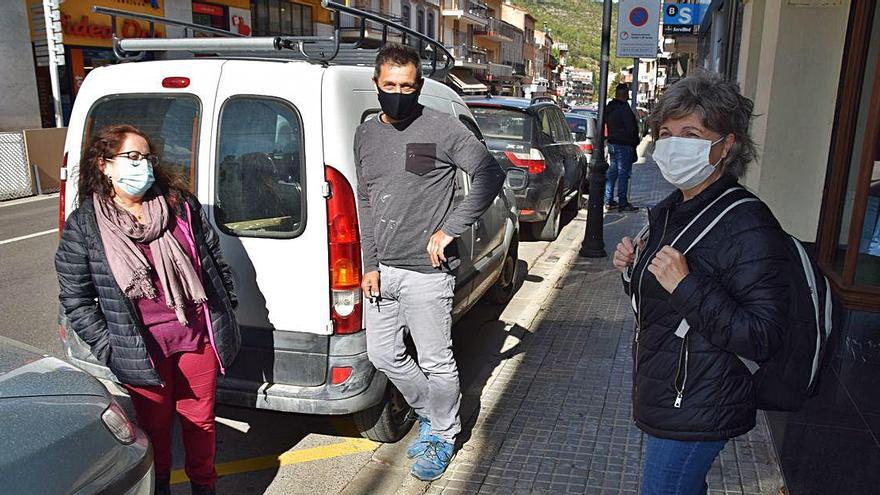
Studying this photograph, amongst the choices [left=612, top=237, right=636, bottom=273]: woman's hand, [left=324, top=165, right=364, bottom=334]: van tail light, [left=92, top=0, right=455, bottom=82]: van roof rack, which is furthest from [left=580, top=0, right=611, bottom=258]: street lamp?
[left=612, top=237, right=636, bottom=273]: woman's hand

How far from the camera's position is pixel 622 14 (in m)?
11.1

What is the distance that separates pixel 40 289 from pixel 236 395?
436 centimetres

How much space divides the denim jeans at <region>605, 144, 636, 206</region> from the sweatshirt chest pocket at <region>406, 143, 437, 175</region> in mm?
7881

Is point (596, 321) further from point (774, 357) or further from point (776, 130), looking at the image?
point (774, 357)

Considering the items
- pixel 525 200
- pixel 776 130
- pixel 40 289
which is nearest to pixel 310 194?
pixel 776 130

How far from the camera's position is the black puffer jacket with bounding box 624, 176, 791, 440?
1.84m

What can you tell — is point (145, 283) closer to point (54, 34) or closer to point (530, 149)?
point (530, 149)

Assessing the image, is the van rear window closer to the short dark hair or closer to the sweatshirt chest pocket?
the short dark hair

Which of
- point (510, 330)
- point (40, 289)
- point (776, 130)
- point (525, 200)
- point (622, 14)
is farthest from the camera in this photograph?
point (622, 14)

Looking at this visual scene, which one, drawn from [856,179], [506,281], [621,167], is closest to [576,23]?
[621,167]

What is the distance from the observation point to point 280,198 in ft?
10.4

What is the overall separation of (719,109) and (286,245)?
1.95 metres

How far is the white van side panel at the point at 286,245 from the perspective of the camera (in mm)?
3059

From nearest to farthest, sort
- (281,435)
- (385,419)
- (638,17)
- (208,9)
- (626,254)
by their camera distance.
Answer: (626,254), (385,419), (281,435), (638,17), (208,9)
